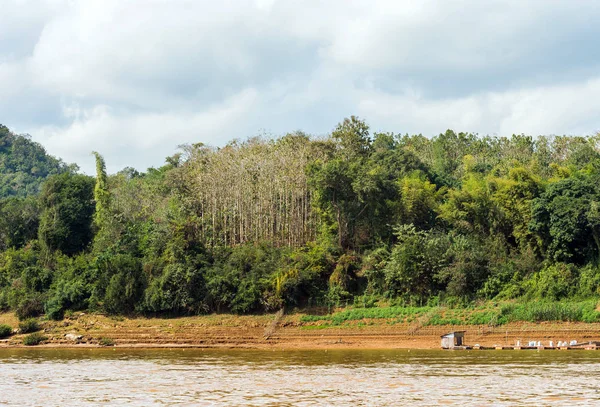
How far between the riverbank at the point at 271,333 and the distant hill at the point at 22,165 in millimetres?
77282

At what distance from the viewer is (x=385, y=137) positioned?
87.7 meters

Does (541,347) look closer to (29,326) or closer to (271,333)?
(271,333)

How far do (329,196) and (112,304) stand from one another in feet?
54.4

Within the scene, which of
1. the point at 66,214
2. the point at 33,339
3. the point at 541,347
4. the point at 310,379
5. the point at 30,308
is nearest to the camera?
the point at 310,379

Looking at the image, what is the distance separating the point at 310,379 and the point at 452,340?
1606 cm

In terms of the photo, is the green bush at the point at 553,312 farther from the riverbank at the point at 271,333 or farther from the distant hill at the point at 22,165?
the distant hill at the point at 22,165

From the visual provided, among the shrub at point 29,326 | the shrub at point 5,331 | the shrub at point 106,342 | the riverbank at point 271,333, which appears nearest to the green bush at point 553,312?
the riverbank at point 271,333

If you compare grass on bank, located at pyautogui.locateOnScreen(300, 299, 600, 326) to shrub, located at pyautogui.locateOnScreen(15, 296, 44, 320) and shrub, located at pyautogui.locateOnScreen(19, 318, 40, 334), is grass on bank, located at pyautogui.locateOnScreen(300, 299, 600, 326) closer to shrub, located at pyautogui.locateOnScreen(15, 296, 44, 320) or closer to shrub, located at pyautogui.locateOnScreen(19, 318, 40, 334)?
shrub, located at pyautogui.locateOnScreen(19, 318, 40, 334)

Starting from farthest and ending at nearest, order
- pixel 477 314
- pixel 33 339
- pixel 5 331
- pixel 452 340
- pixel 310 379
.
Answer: pixel 5 331 → pixel 33 339 → pixel 477 314 → pixel 452 340 → pixel 310 379

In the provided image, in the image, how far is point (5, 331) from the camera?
170 feet

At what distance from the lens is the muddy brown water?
21750 millimetres

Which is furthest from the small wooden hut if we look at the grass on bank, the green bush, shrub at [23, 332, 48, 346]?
shrub at [23, 332, 48, 346]

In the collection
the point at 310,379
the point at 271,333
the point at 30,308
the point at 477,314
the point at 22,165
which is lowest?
the point at 310,379

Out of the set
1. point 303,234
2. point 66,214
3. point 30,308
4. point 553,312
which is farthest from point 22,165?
point 553,312
